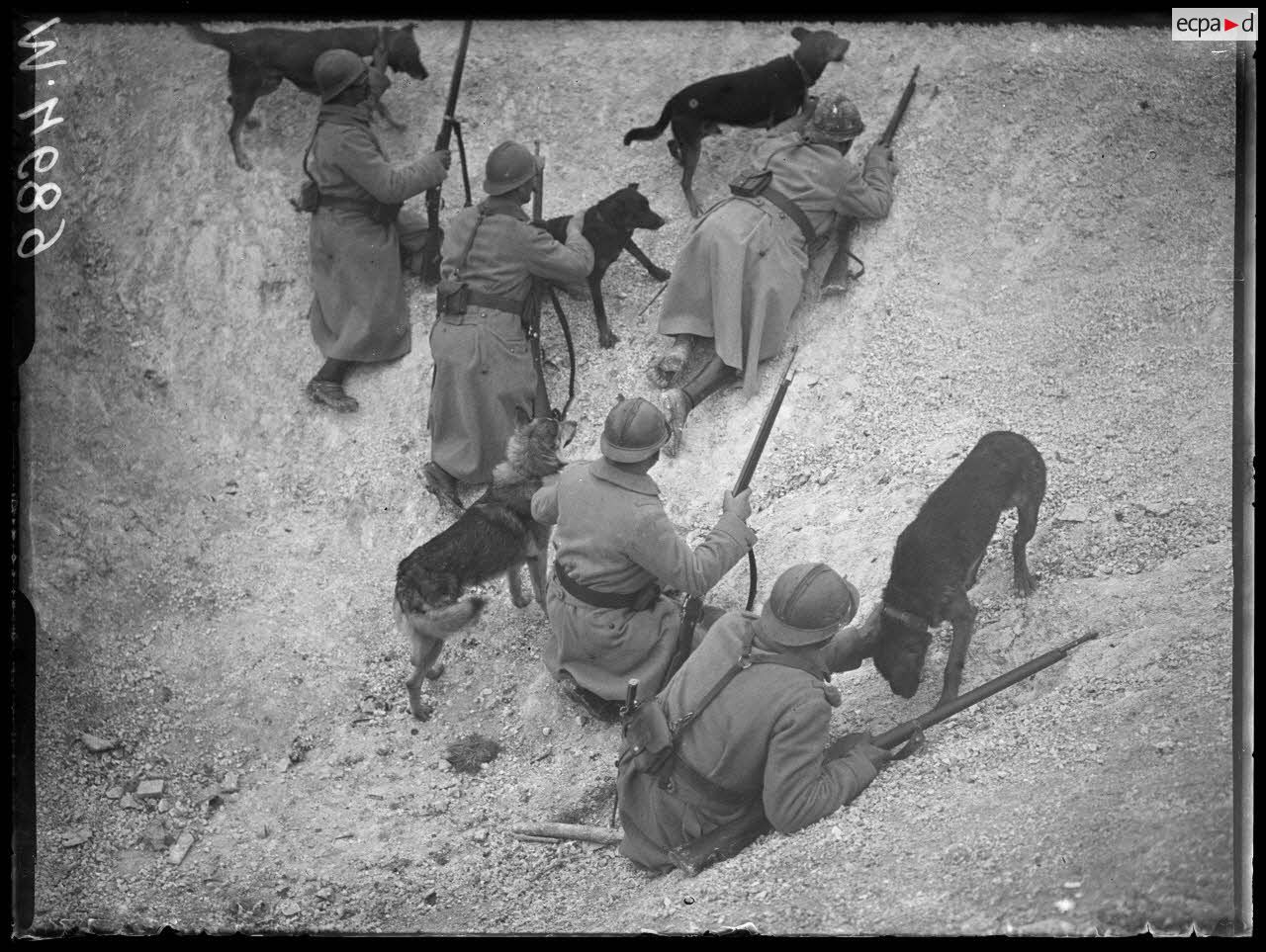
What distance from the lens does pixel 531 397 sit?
732 centimetres

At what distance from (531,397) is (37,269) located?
9.61 feet

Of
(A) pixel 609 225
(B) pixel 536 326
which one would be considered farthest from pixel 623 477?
(A) pixel 609 225

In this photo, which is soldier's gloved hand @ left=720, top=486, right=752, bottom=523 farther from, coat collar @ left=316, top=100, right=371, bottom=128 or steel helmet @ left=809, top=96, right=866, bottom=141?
coat collar @ left=316, top=100, right=371, bottom=128

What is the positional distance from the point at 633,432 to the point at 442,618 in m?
1.41

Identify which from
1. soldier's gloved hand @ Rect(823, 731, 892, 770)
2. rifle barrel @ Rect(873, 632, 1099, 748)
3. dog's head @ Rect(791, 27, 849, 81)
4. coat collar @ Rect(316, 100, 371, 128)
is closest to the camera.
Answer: soldier's gloved hand @ Rect(823, 731, 892, 770)

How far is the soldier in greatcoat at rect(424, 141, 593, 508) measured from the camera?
7.12 meters

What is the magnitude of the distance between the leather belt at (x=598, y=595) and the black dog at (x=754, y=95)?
127 inches

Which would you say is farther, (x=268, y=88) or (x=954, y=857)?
(x=268, y=88)

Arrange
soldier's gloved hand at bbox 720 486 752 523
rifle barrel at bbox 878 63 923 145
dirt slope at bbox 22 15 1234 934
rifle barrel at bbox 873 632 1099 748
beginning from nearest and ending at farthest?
dirt slope at bbox 22 15 1234 934
rifle barrel at bbox 873 632 1099 748
soldier's gloved hand at bbox 720 486 752 523
rifle barrel at bbox 878 63 923 145

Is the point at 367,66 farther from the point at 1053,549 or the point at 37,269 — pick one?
the point at 1053,549

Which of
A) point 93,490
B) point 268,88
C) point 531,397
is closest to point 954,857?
point 531,397

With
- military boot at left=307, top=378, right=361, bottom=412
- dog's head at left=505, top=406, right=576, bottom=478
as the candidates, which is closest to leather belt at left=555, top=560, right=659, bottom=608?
dog's head at left=505, top=406, right=576, bottom=478

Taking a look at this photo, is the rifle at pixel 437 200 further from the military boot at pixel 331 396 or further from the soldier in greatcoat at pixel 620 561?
the soldier in greatcoat at pixel 620 561

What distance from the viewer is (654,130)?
8.08 m
